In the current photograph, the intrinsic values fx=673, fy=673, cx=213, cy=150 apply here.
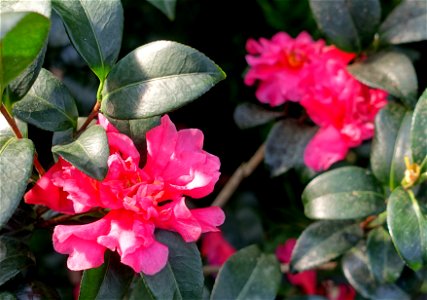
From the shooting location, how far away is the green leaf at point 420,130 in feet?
3.40

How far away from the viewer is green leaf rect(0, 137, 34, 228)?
2.43 feet

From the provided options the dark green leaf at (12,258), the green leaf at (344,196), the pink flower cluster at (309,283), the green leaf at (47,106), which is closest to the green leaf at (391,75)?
the green leaf at (344,196)

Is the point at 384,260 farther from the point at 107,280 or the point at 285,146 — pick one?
the point at 107,280

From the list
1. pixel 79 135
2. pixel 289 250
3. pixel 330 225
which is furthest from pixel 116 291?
pixel 289 250

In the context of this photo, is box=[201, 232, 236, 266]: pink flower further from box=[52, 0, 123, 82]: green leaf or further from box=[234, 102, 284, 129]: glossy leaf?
box=[52, 0, 123, 82]: green leaf

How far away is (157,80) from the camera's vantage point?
2.82 feet

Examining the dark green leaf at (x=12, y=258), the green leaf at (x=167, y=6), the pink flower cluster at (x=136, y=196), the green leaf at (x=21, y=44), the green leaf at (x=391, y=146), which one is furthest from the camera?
the green leaf at (x=391, y=146)

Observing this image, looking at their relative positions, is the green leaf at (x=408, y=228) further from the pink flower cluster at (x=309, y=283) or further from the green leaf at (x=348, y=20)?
the pink flower cluster at (x=309, y=283)

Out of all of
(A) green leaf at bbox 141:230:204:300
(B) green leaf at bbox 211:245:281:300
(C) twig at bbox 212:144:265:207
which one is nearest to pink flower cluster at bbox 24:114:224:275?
(A) green leaf at bbox 141:230:204:300

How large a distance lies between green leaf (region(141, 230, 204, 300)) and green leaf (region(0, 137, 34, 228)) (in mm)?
207

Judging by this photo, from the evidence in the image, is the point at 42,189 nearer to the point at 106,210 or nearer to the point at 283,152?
the point at 106,210

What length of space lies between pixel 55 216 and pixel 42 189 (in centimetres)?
19

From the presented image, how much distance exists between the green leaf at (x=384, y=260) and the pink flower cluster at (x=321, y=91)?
0.57 ft

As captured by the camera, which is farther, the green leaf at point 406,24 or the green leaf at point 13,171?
the green leaf at point 406,24
